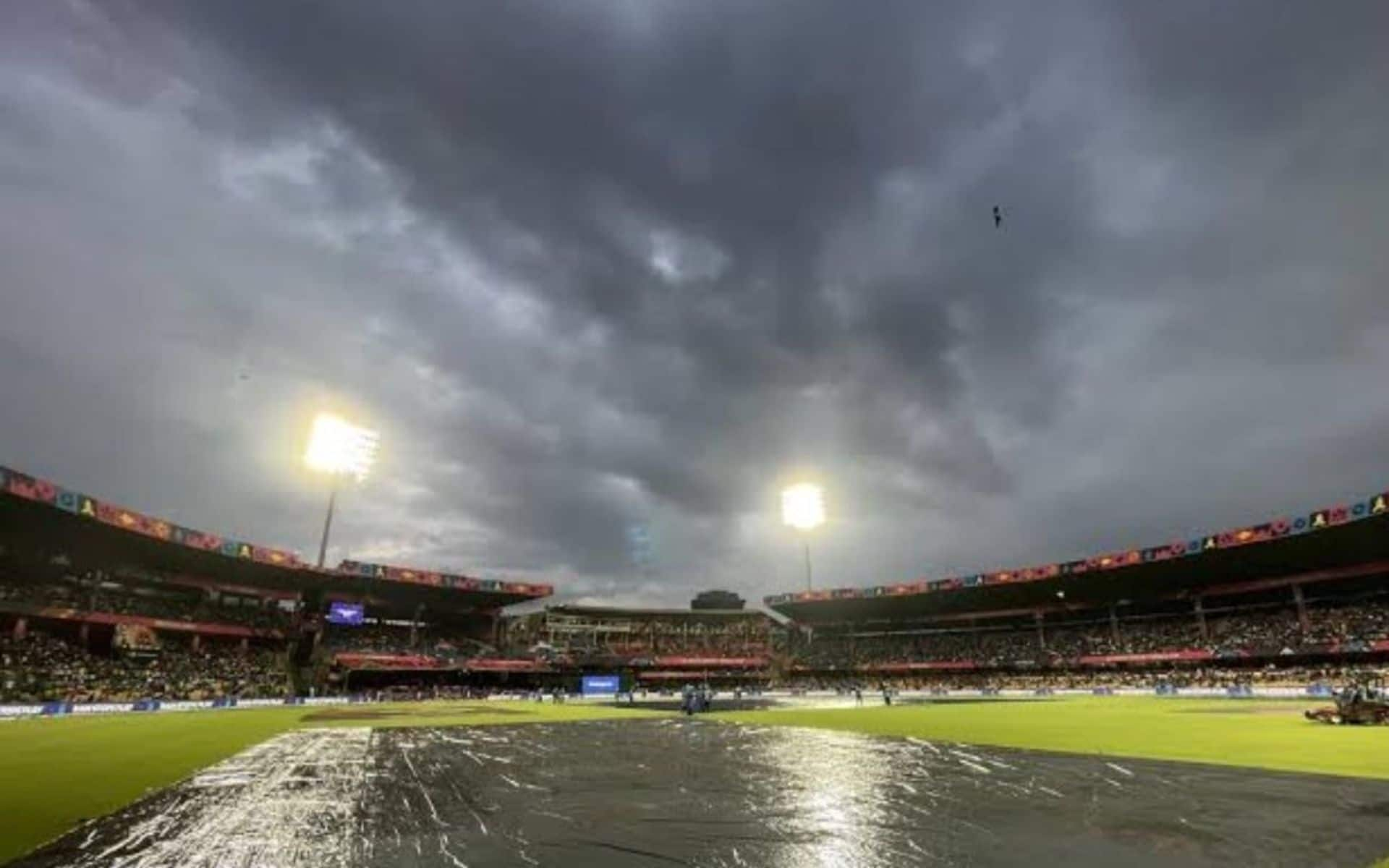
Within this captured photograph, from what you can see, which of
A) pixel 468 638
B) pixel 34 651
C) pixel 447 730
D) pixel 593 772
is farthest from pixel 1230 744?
pixel 468 638

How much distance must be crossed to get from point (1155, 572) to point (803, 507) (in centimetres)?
4080

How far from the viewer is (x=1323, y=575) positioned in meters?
74.4

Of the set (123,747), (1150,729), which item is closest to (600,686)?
(123,747)

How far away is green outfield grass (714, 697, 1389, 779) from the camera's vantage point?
1938cm

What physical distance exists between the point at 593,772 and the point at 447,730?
1725 cm

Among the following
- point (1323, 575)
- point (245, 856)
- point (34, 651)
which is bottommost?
point (245, 856)

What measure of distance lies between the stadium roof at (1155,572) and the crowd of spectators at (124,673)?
78921 mm

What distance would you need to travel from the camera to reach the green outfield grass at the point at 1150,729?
19.4 meters

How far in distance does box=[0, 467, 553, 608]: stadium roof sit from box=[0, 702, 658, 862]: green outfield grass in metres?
19.7

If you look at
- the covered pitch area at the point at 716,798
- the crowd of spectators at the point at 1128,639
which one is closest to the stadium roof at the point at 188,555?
the covered pitch area at the point at 716,798

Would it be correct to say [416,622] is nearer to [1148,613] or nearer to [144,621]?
[144,621]

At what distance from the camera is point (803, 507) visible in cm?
9900

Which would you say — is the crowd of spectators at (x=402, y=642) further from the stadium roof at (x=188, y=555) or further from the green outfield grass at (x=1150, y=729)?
the green outfield grass at (x=1150, y=729)

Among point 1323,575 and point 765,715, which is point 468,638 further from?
point 1323,575
